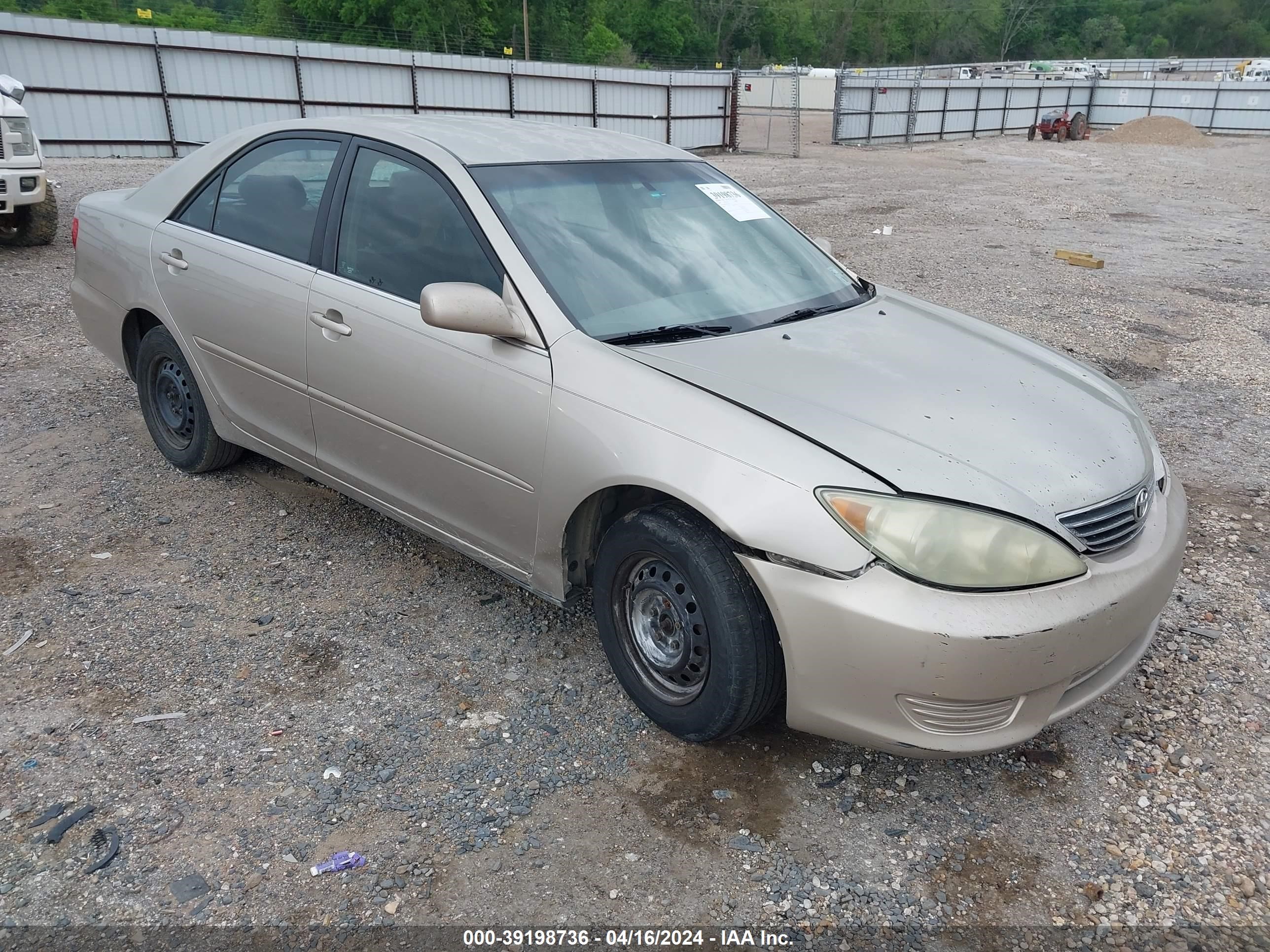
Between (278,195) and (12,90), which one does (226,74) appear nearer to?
(12,90)

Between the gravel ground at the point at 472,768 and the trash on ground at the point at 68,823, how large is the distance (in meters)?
0.03

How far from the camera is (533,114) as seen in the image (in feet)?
72.8

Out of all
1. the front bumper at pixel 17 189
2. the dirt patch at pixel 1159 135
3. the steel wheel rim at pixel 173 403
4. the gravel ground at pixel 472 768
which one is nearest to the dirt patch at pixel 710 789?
the gravel ground at pixel 472 768

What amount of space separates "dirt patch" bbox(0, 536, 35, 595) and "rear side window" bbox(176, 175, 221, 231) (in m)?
1.48

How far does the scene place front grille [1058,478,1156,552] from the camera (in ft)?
7.91

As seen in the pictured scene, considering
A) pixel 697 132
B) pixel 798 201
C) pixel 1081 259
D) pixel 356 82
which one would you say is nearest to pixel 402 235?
pixel 1081 259

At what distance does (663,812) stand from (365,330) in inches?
72.6

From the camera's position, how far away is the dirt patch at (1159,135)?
3030 cm

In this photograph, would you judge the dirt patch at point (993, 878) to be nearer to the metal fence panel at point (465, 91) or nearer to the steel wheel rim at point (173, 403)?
the steel wheel rim at point (173, 403)

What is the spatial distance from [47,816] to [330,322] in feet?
5.67

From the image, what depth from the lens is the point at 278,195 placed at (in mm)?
3727

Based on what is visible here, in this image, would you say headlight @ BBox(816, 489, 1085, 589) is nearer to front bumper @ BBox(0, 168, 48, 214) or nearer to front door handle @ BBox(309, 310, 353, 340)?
front door handle @ BBox(309, 310, 353, 340)

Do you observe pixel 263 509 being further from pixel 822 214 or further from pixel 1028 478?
pixel 822 214

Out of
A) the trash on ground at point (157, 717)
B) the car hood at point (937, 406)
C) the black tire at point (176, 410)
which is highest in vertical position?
the car hood at point (937, 406)
